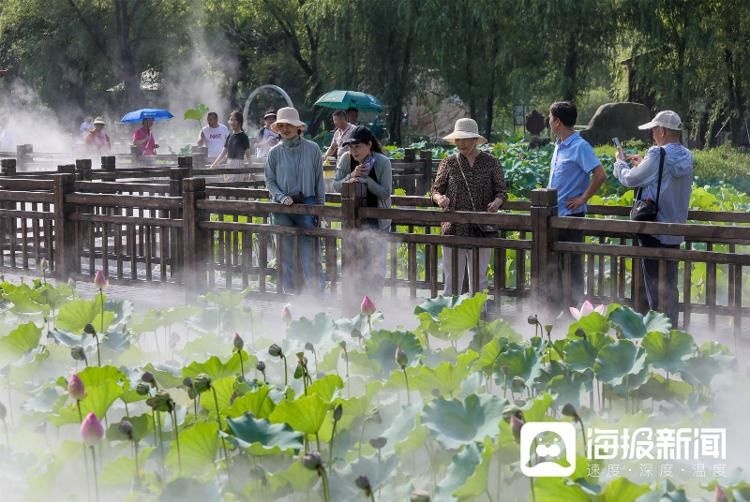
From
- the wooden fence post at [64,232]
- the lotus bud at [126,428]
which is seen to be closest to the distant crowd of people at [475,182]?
the wooden fence post at [64,232]

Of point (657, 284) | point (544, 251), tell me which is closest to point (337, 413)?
point (544, 251)

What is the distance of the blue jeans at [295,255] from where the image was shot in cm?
848

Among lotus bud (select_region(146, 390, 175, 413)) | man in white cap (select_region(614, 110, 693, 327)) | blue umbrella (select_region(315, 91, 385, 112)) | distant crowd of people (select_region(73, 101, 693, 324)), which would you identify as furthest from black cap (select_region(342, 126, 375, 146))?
blue umbrella (select_region(315, 91, 385, 112))

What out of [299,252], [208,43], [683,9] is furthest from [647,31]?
[208,43]

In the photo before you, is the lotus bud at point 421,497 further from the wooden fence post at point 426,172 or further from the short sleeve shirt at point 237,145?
the wooden fence post at point 426,172

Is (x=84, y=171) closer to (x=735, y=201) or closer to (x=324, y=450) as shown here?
(x=735, y=201)

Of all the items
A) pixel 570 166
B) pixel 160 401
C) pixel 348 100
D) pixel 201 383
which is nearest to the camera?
Answer: pixel 160 401

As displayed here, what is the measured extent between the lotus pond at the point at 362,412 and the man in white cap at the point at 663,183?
252 cm

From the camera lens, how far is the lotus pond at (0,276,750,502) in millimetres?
3203

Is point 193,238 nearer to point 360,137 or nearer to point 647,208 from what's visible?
point 360,137

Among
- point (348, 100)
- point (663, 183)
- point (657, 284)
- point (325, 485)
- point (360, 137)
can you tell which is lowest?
point (325, 485)

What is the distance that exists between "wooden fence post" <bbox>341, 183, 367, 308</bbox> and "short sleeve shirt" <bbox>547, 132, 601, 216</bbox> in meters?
1.29

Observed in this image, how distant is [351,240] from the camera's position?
8117 mm

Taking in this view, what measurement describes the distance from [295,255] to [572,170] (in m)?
2.04
